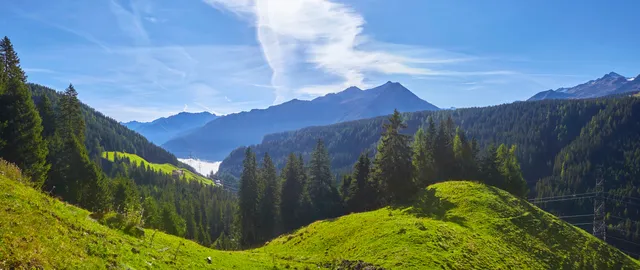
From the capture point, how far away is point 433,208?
4116cm

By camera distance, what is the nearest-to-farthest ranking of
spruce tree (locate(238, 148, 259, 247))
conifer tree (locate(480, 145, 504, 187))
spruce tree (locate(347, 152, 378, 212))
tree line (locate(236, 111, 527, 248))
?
spruce tree (locate(347, 152, 378, 212)), tree line (locate(236, 111, 527, 248)), conifer tree (locate(480, 145, 504, 187)), spruce tree (locate(238, 148, 259, 247))

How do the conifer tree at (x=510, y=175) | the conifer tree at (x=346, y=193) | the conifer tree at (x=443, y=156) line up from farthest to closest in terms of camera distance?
1. the conifer tree at (x=443, y=156)
2. the conifer tree at (x=510, y=175)
3. the conifer tree at (x=346, y=193)

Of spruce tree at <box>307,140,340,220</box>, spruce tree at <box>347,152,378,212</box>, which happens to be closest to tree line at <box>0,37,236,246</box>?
spruce tree at <box>307,140,340,220</box>

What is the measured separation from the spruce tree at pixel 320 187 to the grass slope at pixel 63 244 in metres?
49.1

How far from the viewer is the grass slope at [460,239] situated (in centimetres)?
2802

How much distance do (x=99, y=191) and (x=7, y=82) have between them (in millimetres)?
21137

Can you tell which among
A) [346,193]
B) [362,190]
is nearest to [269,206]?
[346,193]

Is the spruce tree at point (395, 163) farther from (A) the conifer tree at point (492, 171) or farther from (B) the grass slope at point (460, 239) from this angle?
(A) the conifer tree at point (492, 171)

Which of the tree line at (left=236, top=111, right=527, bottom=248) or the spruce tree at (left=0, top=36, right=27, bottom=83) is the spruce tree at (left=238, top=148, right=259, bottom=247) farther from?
the spruce tree at (left=0, top=36, right=27, bottom=83)

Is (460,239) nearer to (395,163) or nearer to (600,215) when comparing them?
(395,163)

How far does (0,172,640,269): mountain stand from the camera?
45.9ft

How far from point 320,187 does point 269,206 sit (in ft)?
38.0

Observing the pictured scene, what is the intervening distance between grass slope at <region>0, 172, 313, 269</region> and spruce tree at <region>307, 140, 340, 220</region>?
49.1 meters

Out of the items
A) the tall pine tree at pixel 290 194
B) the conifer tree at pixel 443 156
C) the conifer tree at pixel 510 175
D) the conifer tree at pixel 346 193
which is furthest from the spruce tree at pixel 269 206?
the conifer tree at pixel 510 175
